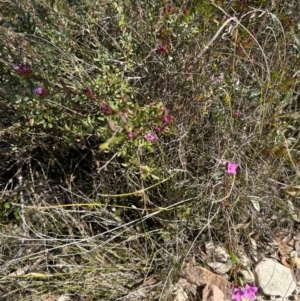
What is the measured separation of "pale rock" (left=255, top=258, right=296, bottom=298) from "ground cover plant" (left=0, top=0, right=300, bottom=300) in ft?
0.34

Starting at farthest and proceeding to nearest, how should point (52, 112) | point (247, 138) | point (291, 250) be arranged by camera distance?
point (291, 250)
point (247, 138)
point (52, 112)

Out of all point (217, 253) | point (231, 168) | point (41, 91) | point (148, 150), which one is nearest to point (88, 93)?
point (41, 91)

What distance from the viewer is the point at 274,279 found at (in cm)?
173

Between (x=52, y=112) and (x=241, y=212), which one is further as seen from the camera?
(x=241, y=212)

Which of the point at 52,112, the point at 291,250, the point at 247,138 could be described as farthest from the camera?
Answer: the point at 291,250

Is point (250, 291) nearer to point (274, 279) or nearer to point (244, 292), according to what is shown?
point (244, 292)

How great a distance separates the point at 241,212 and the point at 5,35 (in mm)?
1053

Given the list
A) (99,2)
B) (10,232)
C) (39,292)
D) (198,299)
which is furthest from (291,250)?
(99,2)

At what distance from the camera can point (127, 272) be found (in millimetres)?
1702

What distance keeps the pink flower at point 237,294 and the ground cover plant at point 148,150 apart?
0.04 m

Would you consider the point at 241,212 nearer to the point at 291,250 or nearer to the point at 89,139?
the point at 291,250

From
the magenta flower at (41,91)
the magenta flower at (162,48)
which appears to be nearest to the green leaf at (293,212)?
the magenta flower at (162,48)

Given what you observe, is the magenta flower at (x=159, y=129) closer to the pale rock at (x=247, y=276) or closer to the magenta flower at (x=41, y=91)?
the magenta flower at (x=41, y=91)

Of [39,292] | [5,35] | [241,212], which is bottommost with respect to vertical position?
[39,292]
